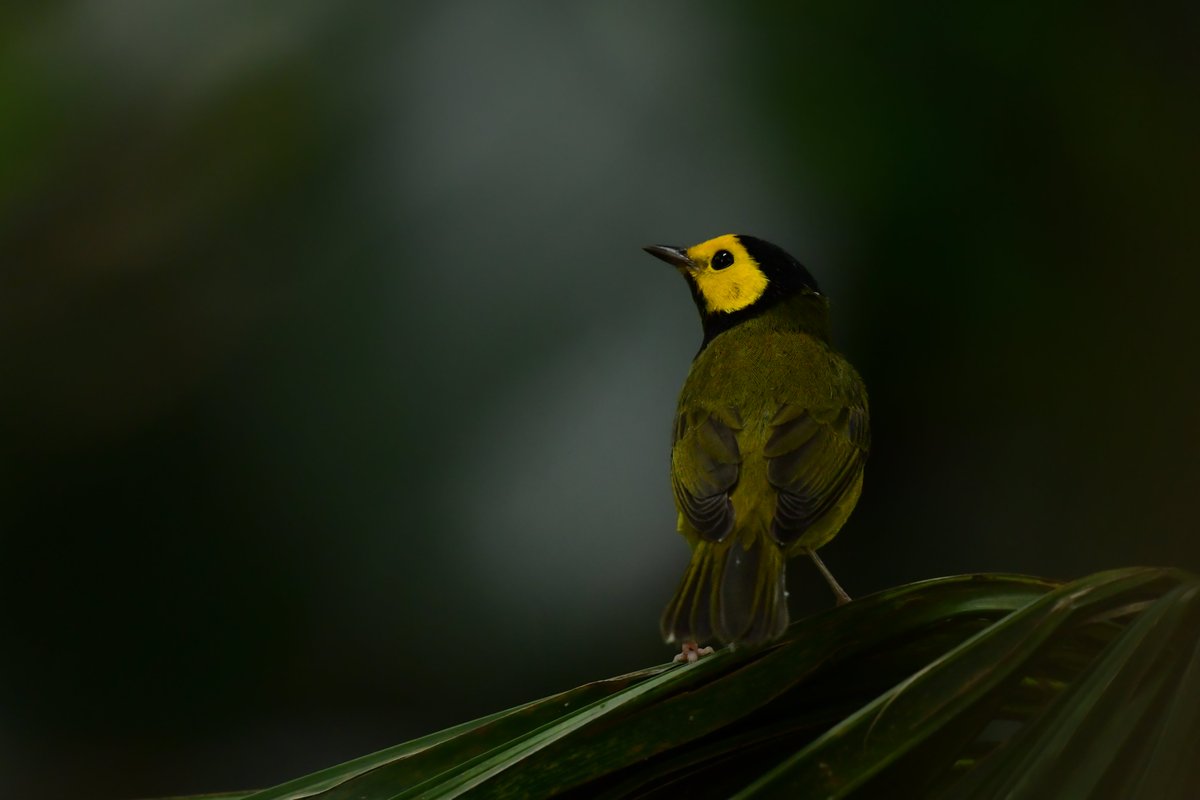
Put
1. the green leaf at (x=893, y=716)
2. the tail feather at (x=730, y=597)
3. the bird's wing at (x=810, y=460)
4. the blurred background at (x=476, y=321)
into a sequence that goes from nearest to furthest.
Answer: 1. the green leaf at (x=893, y=716)
2. the tail feather at (x=730, y=597)
3. the bird's wing at (x=810, y=460)
4. the blurred background at (x=476, y=321)

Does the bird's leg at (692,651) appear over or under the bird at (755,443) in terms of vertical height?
under

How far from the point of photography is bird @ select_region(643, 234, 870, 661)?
43.9 inches

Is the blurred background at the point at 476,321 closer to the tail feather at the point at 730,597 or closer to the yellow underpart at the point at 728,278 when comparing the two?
the yellow underpart at the point at 728,278

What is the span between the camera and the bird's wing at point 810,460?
1218 mm

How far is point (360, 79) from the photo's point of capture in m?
2.39

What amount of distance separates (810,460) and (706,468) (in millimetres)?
112

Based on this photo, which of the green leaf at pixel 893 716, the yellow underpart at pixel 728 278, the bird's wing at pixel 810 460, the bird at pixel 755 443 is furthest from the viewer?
the yellow underpart at pixel 728 278

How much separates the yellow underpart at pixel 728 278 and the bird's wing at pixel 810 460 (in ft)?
1.12

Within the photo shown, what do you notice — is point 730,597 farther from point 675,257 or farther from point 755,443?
point 675,257

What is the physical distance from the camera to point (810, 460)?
1.31 m

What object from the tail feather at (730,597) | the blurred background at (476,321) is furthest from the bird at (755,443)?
the blurred background at (476,321)

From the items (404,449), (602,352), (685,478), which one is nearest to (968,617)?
(685,478)

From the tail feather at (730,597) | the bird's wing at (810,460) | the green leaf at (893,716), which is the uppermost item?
the bird's wing at (810,460)

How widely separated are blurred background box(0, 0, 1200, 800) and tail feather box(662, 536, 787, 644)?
33.7 inches
